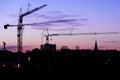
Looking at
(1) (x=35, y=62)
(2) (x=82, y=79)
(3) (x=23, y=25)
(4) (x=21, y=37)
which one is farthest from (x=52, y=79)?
(3) (x=23, y=25)

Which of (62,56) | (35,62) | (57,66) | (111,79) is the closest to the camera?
(111,79)

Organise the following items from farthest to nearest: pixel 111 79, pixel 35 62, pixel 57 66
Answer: pixel 35 62 < pixel 57 66 < pixel 111 79

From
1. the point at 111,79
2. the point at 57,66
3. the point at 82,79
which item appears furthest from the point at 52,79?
the point at 57,66

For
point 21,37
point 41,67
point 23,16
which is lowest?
point 41,67

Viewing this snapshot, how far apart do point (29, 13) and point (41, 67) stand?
38221mm

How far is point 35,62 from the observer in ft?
442

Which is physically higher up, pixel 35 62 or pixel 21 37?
pixel 21 37

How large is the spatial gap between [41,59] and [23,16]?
29.9m

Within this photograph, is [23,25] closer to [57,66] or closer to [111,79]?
[57,66]

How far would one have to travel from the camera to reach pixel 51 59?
142250 millimetres

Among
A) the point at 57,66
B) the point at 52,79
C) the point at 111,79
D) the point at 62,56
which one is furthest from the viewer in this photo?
the point at 62,56

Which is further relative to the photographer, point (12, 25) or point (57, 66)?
point (12, 25)

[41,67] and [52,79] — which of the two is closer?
[52,79]

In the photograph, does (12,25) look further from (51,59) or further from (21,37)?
(51,59)
